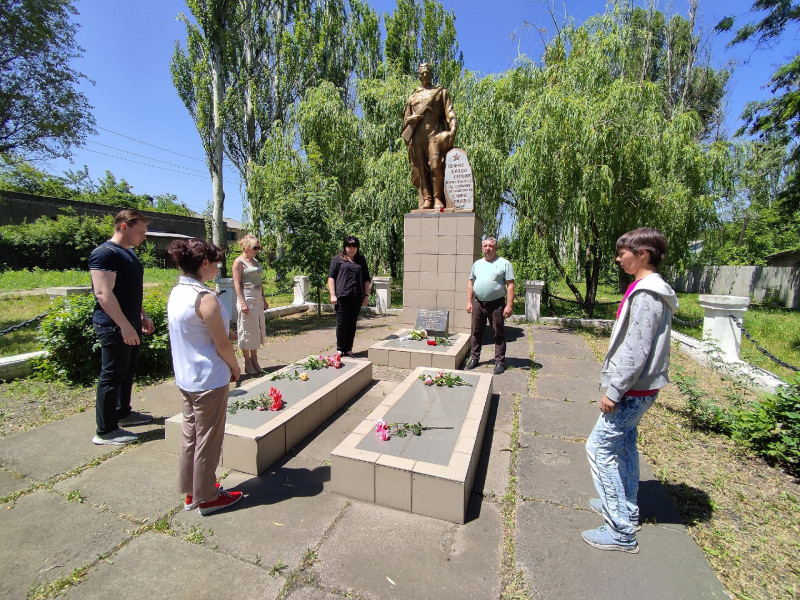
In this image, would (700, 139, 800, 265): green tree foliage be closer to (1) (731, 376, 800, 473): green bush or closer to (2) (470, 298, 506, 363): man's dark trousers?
(2) (470, 298, 506, 363): man's dark trousers

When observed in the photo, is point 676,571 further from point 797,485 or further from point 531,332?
point 531,332

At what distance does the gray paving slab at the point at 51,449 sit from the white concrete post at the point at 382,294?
693 cm

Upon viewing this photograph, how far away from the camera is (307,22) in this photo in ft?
55.2

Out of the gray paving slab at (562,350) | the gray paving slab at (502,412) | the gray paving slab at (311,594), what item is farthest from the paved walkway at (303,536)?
the gray paving slab at (562,350)

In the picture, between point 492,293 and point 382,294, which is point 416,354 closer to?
point 492,293

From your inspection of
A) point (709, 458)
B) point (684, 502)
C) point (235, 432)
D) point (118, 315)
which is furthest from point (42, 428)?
point (709, 458)

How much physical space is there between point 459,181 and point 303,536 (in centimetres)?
606

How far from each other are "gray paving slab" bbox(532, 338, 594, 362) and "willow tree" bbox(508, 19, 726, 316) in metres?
2.68

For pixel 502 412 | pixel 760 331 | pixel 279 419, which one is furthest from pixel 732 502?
pixel 760 331

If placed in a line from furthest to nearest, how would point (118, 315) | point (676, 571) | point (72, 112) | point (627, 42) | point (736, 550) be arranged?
point (72, 112), point (627, 42), point (118, 315), point (736, 550), point (676, 571)

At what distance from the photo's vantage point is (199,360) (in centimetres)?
210

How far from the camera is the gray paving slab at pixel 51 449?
2801 millimetres

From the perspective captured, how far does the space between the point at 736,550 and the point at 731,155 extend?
9.07 m

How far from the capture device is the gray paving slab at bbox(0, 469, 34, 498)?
8.27ft
